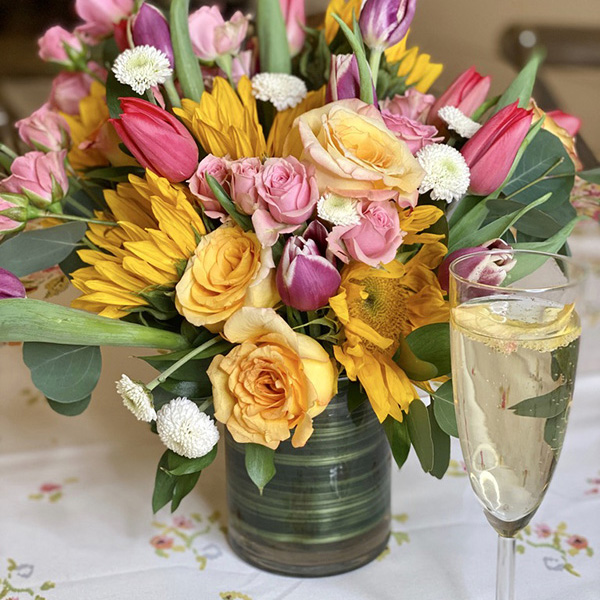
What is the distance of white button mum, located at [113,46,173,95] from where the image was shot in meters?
0.71

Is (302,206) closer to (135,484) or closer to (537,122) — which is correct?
(537,122)

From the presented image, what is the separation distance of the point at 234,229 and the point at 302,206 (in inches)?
2.8

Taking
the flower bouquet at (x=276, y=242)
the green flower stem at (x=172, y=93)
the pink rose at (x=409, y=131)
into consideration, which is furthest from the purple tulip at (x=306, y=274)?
the green flower stem at (x=172, y=93)

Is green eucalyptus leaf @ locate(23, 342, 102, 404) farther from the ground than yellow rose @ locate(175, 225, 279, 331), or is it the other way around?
yellow rose @ locate(175, 225, 279, 331)

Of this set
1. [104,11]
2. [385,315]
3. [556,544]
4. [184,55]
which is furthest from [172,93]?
[556,544]

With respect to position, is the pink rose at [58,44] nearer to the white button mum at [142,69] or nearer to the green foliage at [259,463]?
the white button mum at [142,69]

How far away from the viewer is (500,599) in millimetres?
663

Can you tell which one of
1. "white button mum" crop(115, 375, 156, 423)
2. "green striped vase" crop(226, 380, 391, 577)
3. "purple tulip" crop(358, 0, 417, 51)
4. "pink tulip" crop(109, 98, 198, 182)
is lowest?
"green striped vase" crop(226, 380, 391, 577)

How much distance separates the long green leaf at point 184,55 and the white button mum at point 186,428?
0.91 feet

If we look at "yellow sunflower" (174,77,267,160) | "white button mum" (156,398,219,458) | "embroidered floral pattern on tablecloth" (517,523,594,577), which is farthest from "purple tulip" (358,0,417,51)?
"embroidered floral pattern on tablecloth" (517,523,594,577)

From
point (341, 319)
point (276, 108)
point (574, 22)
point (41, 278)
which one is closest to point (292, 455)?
point (341, 319)

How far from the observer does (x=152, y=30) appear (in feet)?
2.49

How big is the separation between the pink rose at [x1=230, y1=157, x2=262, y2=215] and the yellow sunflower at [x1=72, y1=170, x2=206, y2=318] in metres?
0.04

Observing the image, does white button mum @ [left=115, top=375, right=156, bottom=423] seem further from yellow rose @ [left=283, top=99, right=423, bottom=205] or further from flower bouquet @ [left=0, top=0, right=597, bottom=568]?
yellow rose @ [left=283, top=99, right=423, bottom=205]
